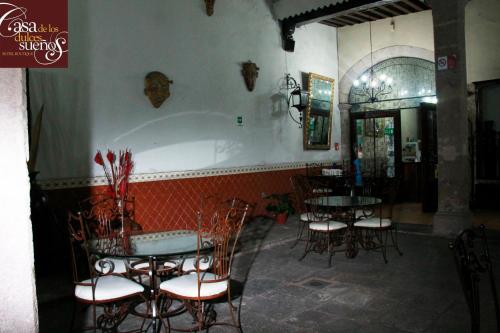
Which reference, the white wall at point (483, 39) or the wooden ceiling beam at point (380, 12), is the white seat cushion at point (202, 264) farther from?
the wooden ceiling beam at point (380, 12)

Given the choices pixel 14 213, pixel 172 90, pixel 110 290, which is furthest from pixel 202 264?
pixel 172 90

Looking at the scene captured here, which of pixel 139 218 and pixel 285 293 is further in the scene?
pixel 139 218

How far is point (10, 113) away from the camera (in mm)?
1341

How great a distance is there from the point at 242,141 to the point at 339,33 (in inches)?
162

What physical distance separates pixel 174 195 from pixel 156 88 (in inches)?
55.3

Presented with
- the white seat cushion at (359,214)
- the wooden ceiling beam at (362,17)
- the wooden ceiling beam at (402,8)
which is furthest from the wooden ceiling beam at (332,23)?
the white seat cushion at (359,214)

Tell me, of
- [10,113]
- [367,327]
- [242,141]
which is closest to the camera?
[10,113]

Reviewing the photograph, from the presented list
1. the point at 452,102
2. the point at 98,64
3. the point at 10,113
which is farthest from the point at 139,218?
the point at 452,102

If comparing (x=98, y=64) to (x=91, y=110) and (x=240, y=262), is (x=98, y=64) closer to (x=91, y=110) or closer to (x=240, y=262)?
(x=91, y=110)

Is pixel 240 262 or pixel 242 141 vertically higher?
pixel 242 141

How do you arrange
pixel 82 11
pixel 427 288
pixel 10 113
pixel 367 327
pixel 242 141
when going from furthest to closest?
pixel 242 141 < pixel 82 11 < pixel 427 288 < pixel 367 327 < pixel 10 113

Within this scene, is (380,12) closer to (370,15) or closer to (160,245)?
(370,15)

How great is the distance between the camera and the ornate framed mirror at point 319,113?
8.25 meters

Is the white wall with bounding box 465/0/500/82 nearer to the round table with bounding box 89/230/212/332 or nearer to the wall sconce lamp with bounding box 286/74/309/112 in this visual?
the wall sconce lamp with bounding box 286/74/309/112
